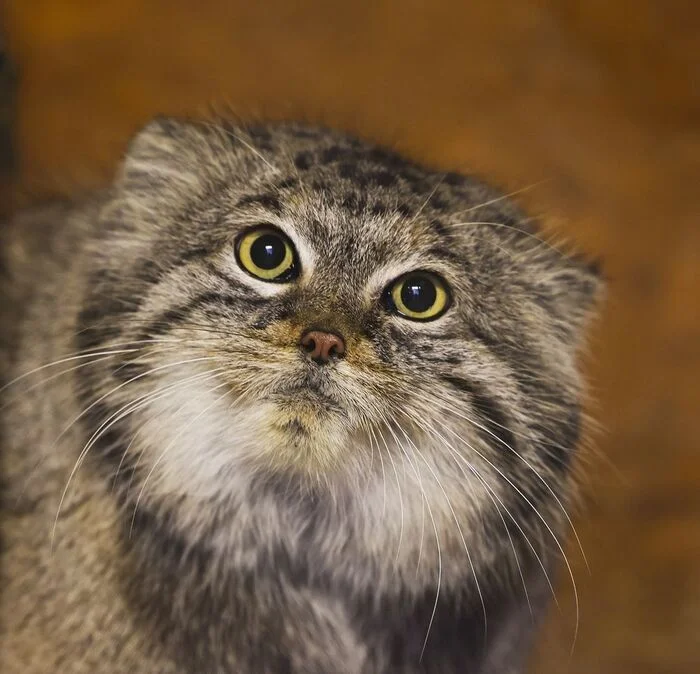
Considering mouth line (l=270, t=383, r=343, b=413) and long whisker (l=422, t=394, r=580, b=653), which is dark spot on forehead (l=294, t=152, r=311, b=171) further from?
long whisker (l=422, t=394, r=580, b=653)

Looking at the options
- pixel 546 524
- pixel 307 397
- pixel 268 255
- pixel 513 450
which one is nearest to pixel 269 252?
pixel 268 255

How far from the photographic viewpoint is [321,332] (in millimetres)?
1127

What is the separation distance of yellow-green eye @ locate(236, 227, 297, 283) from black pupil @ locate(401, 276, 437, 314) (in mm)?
158

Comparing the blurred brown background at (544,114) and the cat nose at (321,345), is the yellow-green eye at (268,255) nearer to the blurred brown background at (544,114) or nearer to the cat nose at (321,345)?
the cat nose at (321,345)

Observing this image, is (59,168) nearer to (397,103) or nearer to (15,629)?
(397,103)

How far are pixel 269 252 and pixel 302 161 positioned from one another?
0.18m

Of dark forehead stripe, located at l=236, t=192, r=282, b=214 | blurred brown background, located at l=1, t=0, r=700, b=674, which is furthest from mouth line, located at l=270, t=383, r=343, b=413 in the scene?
blurred brown background, located at l=1, t=0, r=700, b=674

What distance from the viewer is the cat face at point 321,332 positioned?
1157 mm

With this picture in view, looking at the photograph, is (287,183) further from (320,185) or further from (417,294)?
(417,294)

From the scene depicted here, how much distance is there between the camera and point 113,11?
2.26 metres

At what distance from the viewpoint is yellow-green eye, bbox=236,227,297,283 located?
124 centimetres

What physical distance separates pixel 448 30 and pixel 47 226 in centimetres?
109

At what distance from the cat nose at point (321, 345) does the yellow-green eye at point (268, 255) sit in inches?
5.6

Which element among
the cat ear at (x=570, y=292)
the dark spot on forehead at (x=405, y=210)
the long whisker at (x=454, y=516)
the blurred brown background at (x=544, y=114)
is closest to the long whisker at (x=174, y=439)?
the long whisker at (x=454, y=516)
